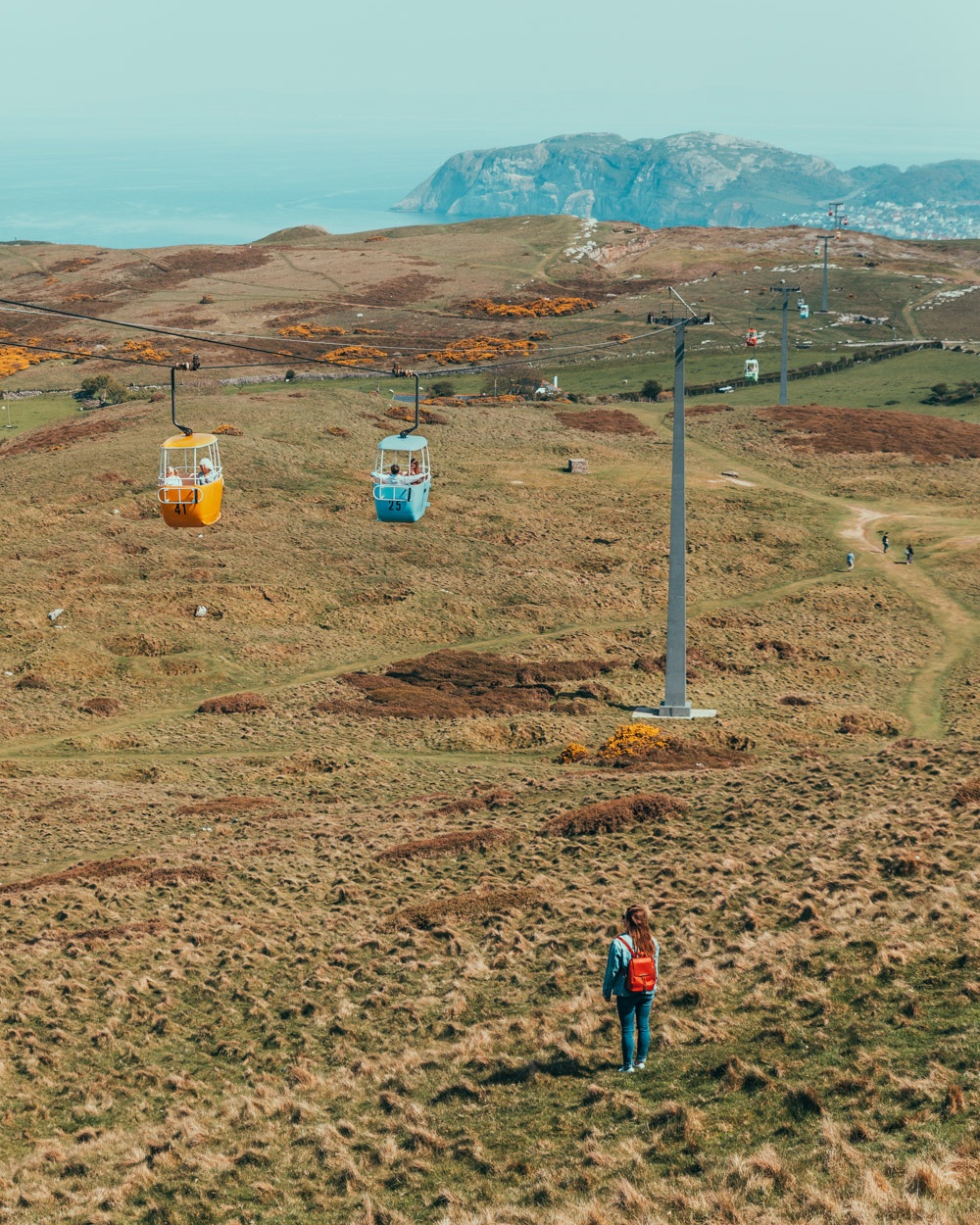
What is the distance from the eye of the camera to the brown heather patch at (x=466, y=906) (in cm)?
2681

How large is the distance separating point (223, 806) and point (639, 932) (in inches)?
1048

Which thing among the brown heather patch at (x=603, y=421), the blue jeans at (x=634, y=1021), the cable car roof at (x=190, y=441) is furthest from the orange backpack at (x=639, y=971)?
the brown heather patch at (x=603, y=421)

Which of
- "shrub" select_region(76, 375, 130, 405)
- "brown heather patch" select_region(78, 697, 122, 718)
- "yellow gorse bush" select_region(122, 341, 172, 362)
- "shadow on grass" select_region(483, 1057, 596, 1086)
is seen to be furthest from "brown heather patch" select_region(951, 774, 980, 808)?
"yellow gorse bush" select_region(122, 341, 172, 362)

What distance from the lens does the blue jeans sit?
646 inches

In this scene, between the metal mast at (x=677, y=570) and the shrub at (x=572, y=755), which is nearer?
the metal mast at (x=677, y=570)

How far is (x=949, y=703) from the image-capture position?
52.5 metres

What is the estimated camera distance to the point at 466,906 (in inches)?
1073

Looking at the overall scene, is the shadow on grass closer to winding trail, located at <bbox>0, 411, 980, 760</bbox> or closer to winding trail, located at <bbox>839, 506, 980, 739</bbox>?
winding trail, located at <bbox>0, 411, 980, 760</bbox>

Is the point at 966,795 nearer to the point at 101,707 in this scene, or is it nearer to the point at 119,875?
the point at 119,875

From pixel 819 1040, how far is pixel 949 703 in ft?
126

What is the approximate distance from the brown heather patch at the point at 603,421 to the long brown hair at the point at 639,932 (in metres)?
105

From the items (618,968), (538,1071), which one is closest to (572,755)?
(538,1071)

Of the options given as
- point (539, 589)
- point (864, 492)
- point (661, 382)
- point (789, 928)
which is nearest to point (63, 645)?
point (539, 589)

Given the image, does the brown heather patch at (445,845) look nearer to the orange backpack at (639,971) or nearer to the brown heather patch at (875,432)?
the orange backpack at (639,971)
